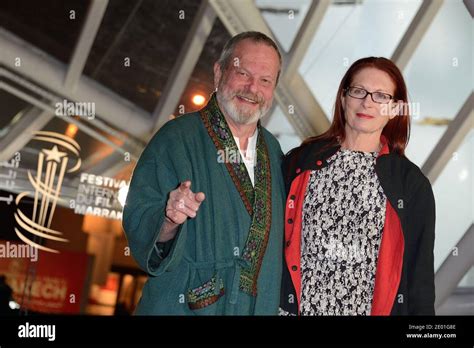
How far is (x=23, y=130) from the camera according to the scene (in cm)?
439

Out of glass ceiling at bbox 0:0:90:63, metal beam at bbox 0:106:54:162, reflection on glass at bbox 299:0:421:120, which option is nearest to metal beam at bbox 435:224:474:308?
reflection on glass at bbox 299:0:421:120

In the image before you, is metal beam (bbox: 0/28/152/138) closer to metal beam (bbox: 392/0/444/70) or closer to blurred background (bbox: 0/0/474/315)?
blurred background (bbox: 0/0/474/315)

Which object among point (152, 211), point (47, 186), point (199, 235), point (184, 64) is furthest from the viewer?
point (184, 64)

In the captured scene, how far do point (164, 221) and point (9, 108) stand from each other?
2.55 meters

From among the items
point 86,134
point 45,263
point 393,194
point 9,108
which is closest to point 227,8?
point 86,134

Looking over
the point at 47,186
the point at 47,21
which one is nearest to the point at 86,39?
the point at 47,21

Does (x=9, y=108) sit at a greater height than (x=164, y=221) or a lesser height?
greater

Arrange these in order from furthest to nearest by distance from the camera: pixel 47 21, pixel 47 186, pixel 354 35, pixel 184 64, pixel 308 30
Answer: pixel 184 64, pixel 47 21, pixel 47 186, pixel 308 30, pixel 354 35

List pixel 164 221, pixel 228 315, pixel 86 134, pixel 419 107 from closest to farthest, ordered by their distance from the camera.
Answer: pixel 164 221 → pixel 228 315 → pixel 419 107 → pixel 86 134

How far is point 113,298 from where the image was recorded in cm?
426

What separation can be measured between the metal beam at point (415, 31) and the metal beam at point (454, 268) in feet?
3.23

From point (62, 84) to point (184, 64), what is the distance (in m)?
0.72

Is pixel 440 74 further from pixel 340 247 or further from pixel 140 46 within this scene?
pixel 340 247

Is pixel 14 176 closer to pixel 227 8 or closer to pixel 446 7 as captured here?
pixel 227 8
